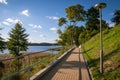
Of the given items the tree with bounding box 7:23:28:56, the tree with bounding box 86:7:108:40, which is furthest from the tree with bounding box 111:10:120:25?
the tree with bounding box 7:23:28:56

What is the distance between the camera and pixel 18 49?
42.9m

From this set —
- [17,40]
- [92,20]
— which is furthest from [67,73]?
[92,20]

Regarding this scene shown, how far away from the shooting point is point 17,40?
44.4 metres

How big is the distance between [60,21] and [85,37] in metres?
9.60

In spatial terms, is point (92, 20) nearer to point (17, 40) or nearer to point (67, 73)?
point (17, 40)

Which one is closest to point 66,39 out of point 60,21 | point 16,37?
point 60,21

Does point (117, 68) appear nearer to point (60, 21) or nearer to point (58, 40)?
point (60, 21)

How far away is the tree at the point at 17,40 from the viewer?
42494 mm

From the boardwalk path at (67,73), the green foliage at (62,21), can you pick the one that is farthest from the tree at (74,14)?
the boardwalk path at (67,73)

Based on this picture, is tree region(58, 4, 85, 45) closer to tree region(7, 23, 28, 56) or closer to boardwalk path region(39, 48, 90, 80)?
tree region(7, 23, 28, 56)

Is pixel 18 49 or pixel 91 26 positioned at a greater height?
pixel 91 26

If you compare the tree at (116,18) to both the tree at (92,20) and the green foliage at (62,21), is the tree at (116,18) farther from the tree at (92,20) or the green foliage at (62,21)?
the green foliage at (62,21)

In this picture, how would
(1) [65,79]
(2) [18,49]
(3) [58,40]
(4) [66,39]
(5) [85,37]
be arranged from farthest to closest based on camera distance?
(3) [58,40] → (4) [66,39] → (5) [85,37] → (2) [18,49] → (1) [65,79]

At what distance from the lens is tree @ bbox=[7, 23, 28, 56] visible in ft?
139
